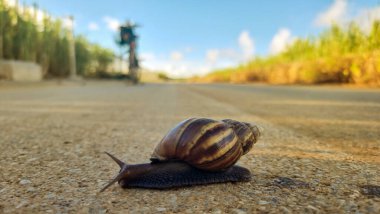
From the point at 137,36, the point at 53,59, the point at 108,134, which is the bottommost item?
the point at 108,134

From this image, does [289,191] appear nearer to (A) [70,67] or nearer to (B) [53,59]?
(B) [53,59]

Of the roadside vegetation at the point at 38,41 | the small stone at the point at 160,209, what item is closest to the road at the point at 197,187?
the small stone at the point at 160,209

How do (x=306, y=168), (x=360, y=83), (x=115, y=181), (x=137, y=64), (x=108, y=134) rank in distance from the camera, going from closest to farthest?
(x=115, y=181)
(x=306, y=168)
(x=108, y=134)
(x=360, y=83)
(x=137, y=64)

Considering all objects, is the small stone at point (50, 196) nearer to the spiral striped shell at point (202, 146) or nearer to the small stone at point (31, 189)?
the small stone at point (31, 189)

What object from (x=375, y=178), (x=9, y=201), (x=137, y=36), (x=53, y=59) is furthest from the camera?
(x=137, y=36)

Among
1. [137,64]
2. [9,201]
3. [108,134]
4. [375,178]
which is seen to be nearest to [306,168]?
[375,178]

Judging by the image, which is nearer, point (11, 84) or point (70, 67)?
point (11, 84)

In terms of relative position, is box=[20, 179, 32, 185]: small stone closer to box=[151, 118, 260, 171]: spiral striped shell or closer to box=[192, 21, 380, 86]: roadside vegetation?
box=[151, 118, 260, 171]: spiral striped shell
